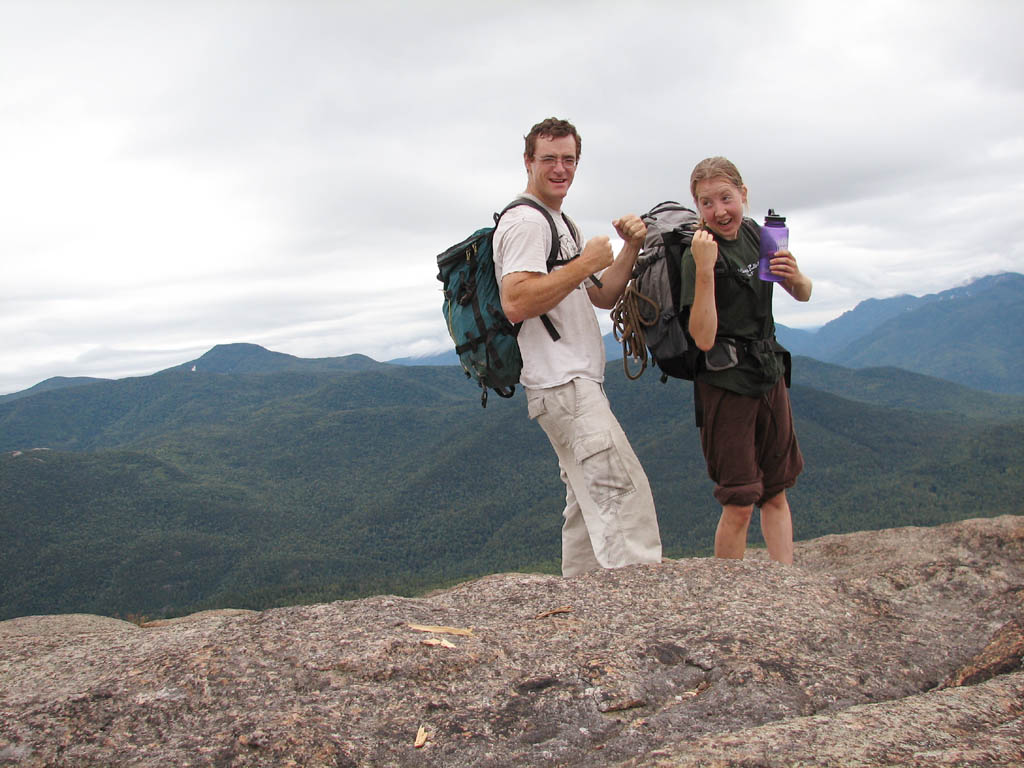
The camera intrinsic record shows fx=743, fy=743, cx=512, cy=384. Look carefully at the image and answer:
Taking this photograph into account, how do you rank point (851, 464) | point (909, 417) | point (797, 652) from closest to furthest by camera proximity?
1. point (797, 652)
2. point (851, 464)
3. point (909, 417)

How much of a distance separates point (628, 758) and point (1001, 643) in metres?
1.93

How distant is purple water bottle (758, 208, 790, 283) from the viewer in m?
4.42

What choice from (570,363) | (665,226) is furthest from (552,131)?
(570,363)

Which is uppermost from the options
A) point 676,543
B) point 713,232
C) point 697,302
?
point 713,232

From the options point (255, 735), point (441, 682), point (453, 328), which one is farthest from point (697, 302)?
point (255, 735)

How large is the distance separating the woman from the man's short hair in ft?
2.65

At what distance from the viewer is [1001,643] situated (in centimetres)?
333

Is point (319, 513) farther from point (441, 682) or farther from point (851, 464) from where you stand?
point (441, 682)

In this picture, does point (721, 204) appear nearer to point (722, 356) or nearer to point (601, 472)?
point (722, 356)

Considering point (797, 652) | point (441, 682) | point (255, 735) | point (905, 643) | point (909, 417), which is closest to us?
point (255, 735)

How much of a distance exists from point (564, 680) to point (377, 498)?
130m

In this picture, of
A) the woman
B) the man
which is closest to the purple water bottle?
the woman

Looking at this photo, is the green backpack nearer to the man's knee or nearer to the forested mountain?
the man's knee

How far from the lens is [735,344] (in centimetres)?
455
